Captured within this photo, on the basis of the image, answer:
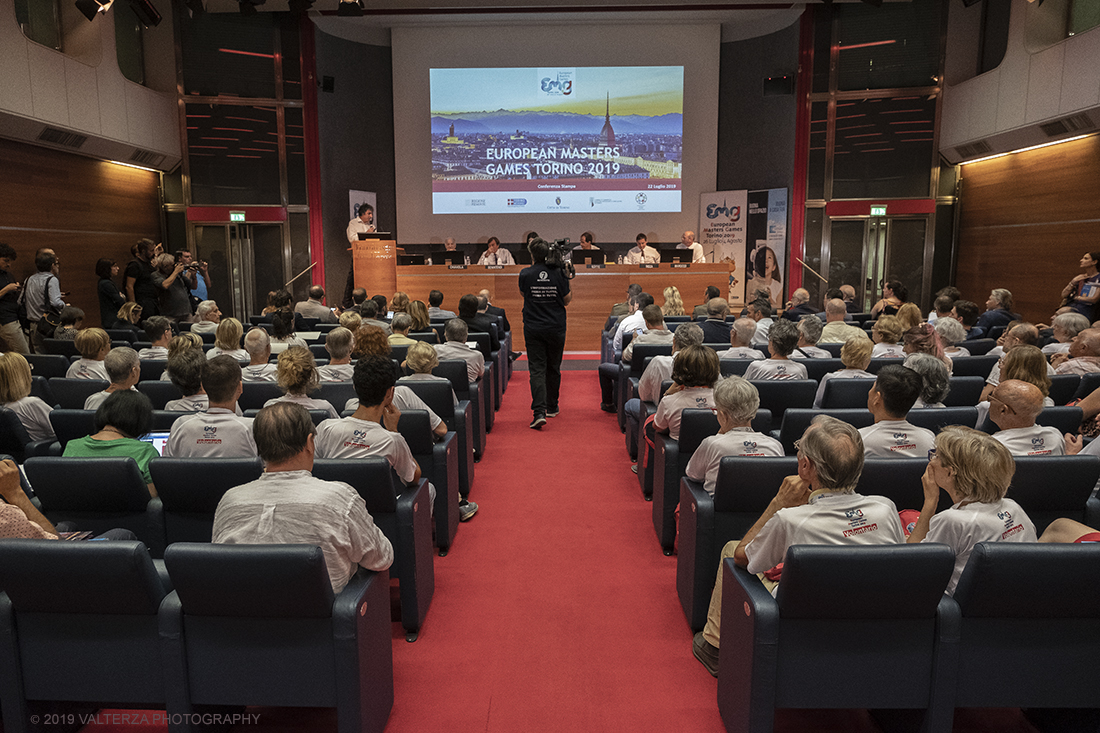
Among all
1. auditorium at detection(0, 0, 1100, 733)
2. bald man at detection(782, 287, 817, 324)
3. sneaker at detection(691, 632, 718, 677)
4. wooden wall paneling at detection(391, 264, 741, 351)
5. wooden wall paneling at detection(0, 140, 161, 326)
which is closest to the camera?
auditorium at detection(0, 0, 1100, 733)

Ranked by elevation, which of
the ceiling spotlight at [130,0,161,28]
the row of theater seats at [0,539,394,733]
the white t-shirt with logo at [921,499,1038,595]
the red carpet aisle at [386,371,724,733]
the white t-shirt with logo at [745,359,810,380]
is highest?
the ceiling spotlight at [130,0,161,28]

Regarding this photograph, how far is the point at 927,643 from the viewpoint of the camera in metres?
2.00

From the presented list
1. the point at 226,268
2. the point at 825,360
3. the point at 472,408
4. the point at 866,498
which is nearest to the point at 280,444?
the point at 866,498

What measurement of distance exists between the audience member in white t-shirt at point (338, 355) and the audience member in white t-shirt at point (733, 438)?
225 centimetres

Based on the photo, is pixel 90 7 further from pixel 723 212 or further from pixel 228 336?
A: pixel 723 212

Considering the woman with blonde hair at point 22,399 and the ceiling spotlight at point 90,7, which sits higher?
the ceiling spotlight at point 90,7

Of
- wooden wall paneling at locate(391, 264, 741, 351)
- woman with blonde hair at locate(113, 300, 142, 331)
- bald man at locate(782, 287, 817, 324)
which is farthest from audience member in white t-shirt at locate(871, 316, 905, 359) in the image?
woman with blonde hair at locate(113, 300, 142, 331)

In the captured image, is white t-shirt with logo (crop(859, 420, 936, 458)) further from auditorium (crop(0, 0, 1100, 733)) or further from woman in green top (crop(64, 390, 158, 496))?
woman in green top (crop(64, 390, 158, 496))

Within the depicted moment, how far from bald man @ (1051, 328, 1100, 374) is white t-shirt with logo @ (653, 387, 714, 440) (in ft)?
7.94

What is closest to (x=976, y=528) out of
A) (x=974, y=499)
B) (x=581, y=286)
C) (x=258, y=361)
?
(x=974, y=499)

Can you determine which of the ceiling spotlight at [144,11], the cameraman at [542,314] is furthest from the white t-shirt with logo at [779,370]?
the ceiling spotlight at [144,11]

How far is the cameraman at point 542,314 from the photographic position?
609 centimetres

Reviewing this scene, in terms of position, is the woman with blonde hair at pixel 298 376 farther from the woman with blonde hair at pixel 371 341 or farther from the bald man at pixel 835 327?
the bald man at pixel 835 327

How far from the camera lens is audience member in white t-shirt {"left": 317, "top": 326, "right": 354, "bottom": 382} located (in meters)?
4.23
